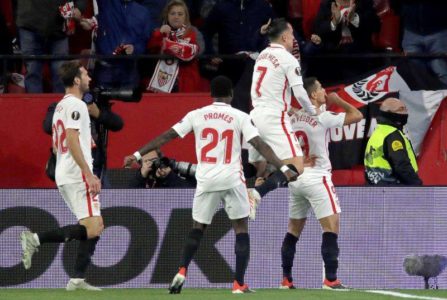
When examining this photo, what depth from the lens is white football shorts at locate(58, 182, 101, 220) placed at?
45.2ft

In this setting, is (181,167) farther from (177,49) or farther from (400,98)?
(400,98)

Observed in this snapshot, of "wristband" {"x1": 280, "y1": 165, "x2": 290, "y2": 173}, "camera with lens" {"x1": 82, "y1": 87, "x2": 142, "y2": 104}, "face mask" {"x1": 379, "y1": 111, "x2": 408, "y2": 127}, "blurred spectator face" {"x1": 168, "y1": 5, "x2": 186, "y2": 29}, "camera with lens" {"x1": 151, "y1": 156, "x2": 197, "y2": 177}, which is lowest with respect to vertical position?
"camera with lens" {"x1": 151, "y1": 156, "x2": 197, "y2": 177}

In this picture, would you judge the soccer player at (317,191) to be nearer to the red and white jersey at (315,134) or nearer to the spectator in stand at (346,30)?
the red and white jersey at (315,134)

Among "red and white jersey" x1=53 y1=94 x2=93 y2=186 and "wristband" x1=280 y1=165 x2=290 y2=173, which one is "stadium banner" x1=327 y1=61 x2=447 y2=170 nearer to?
"wristband" x1=280 y1=165 x2=290 y2=173

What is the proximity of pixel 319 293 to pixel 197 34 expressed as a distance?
5.05m

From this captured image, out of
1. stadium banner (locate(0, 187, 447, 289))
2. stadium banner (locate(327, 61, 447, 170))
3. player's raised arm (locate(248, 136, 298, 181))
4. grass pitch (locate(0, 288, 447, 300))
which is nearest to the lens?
grass pitch (locate(0, 288, 447, 300))

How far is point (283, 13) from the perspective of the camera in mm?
18281

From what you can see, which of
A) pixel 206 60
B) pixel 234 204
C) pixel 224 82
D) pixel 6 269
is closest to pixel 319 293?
pixel 234 204

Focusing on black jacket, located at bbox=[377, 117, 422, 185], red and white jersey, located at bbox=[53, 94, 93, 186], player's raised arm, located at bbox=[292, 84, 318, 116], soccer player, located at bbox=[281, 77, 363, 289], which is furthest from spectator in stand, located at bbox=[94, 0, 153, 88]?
player's raised arm, located at bbox=[292, 84, 318, 116]

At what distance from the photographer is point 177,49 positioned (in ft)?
56.9

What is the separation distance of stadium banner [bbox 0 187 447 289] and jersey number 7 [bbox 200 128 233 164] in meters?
2.19

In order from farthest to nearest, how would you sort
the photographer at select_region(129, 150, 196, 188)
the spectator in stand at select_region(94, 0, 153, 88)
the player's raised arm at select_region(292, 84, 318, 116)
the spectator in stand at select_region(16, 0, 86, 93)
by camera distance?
the spectator in stand at select_region(94, 0, 153, 88) → the spectator in stand at select_region(16, 0, 86, 93) → the photographer at select_region(129, 150, 196, 188) → the player's raised arm at select_region(292, 84, 318, 116)

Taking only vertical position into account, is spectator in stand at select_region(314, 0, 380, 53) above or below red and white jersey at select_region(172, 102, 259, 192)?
above

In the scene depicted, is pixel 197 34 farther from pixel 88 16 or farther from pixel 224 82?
pixel 224 82
